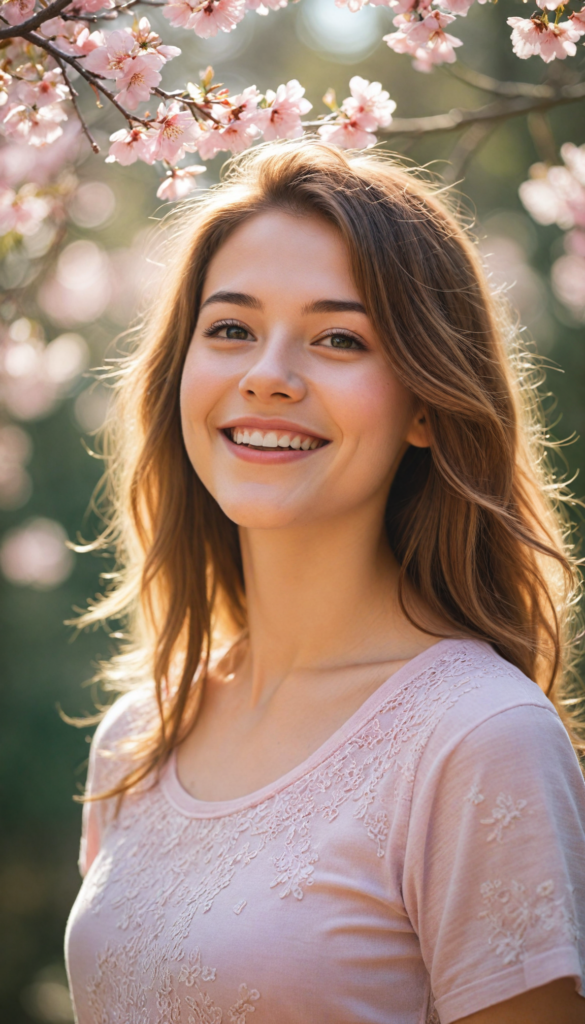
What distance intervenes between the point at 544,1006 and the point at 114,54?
1.52 metres

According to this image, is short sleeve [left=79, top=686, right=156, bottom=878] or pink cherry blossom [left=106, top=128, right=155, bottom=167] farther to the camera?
short sleeve [left=79, top=686, right=156, bottom=878]

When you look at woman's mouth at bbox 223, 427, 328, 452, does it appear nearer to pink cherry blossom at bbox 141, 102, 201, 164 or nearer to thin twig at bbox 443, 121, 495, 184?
pink cherry blossom at bbox 141, 102, 201, 164

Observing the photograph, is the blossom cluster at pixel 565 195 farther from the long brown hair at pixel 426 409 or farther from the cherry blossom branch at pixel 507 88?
the long brown hair at pixel 426 409

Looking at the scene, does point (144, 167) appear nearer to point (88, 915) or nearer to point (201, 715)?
point (201, 715)

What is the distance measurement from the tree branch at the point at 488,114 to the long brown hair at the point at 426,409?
0.10 metres

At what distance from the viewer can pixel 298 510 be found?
61.6 inches

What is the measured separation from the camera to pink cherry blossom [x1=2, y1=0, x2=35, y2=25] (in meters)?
1.31

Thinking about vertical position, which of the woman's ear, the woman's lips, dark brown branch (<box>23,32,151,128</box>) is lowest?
the woman's lips

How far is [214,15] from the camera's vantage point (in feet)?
4.48

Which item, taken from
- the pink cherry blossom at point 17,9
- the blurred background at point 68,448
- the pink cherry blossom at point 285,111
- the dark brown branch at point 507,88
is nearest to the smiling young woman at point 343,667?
the pink cherry blossom at point 285,111

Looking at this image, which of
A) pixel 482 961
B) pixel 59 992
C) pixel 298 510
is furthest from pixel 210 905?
pixel 59 992

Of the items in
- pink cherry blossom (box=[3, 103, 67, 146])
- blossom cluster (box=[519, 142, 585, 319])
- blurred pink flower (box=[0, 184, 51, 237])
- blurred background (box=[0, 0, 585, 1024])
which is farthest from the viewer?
blurred background (box=[0, 0, 585, 1024])

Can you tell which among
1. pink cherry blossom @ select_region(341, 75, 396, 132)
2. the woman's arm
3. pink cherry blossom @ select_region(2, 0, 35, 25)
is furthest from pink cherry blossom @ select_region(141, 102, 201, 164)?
the woman's arm

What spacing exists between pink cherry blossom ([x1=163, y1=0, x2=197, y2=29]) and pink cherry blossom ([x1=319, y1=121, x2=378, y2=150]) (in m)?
0.36
